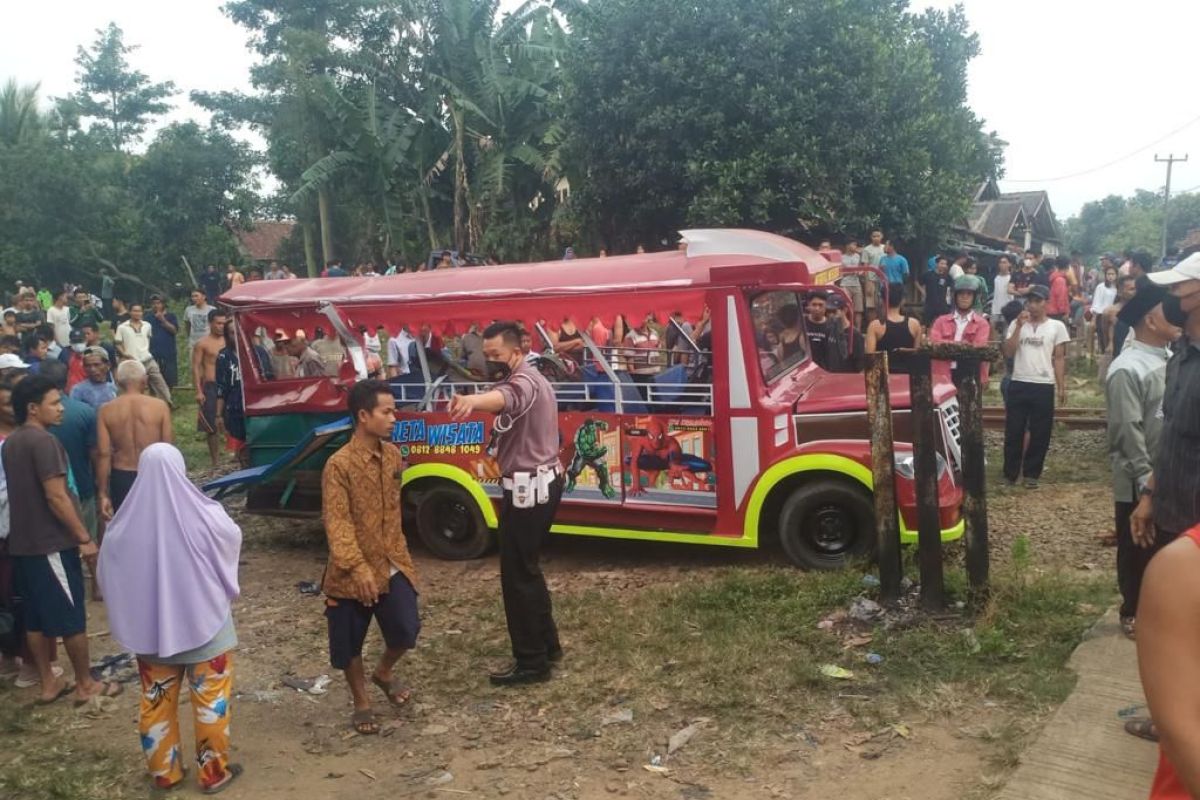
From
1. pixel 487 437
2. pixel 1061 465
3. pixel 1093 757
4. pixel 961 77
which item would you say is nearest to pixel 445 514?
pixel 487 437

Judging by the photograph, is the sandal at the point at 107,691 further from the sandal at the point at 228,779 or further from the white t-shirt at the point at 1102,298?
the white t-shirt at the point at 1102,298

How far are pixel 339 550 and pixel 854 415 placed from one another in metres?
3.33

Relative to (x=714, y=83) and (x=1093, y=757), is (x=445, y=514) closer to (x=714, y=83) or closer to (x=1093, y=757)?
(x=1093, y=757)

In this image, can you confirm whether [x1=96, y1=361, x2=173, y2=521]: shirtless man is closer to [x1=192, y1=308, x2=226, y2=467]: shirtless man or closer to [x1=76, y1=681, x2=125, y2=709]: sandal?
[x1=76, y1=681, x2=125, y2=709]: sandal

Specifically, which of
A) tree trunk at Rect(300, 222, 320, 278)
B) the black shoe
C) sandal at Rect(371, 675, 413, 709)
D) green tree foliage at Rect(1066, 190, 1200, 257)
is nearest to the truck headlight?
the black shoe

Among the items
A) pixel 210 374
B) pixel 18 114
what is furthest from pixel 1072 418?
pixel 18 114

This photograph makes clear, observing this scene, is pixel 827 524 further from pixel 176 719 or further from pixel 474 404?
pixel 176 719

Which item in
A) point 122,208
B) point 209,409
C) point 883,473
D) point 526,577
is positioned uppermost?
point 122,208

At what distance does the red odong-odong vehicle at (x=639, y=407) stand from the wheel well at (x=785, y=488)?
0.5 inches

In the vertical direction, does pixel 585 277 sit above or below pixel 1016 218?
below

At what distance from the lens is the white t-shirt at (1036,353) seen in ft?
25.1

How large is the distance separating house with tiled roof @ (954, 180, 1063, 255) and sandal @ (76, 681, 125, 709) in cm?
2936

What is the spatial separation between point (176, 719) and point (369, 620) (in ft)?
2.87

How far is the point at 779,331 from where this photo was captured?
638cm
